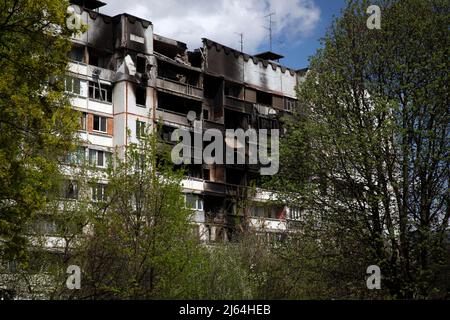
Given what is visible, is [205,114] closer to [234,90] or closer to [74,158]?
[234,90]

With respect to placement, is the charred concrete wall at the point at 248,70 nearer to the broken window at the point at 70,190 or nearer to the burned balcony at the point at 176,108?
the burned balcony at the point at 176,108

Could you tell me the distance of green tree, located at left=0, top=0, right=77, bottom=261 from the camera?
86.6 ft

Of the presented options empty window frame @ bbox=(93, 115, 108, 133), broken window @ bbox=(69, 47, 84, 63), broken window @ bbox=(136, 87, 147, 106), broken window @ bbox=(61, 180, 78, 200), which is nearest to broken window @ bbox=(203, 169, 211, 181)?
broken window @ bbox=(136, 87, 147, 106)

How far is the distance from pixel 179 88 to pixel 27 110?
112 feet

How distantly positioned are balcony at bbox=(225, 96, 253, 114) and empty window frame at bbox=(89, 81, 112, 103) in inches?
469

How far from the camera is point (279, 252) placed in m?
34.1

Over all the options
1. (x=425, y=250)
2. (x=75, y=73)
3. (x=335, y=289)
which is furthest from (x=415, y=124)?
(x=75, y=73)

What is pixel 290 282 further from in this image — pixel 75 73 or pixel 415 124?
pixel 75 73

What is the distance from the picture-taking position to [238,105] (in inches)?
2608

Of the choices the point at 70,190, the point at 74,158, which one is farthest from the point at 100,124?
the point at 70,190

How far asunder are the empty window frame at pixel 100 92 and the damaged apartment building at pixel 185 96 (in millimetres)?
67

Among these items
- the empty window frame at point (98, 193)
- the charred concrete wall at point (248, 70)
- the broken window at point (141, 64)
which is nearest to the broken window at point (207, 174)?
the charred concrete wall at point (248, 70)

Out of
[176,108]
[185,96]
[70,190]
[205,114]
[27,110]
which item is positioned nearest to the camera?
[27,110]

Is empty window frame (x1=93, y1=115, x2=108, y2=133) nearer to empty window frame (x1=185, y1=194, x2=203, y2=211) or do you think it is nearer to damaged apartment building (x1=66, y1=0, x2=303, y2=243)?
damaged apartment building (x1=66, y1=0, x2=303, y2=243)
